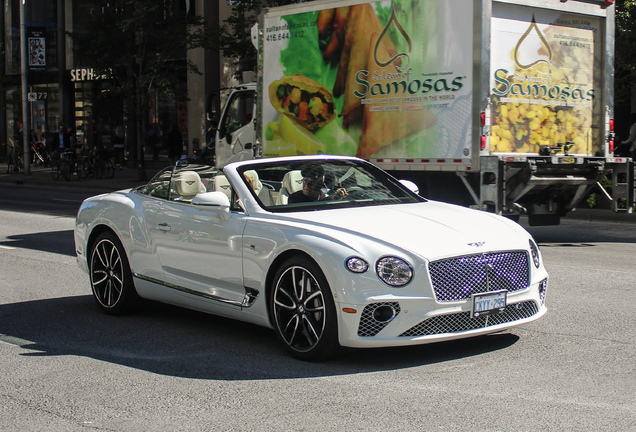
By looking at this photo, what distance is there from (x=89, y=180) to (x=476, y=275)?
86.2 ft

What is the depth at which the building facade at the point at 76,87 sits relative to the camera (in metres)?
33.6

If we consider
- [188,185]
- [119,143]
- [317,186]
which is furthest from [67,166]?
[317,186]

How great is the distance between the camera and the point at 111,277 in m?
7.87

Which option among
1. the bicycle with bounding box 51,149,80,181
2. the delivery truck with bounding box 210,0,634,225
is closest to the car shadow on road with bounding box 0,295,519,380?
the delivery truck with bounding box 210,0,634,225

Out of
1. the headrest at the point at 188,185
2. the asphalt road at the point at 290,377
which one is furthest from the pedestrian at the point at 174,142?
the headrest at the point at 188,185

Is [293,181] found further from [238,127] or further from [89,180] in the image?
[89,180]

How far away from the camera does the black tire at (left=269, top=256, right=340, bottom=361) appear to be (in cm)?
573

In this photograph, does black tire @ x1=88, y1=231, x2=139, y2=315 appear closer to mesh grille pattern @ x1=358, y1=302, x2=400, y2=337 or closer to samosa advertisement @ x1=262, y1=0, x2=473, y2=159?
mesh grille pattern @ x1=358, y1=302, x2=400, y2=337

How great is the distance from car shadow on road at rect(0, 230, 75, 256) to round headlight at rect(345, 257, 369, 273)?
7.41 m

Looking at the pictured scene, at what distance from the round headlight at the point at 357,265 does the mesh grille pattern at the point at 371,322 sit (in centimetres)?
23

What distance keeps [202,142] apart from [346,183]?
2752 cm

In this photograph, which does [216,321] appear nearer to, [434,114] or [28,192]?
[434,114]

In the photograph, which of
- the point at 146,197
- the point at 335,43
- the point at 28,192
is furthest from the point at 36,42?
the point at 146,197

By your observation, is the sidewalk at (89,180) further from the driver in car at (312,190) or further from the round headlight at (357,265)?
the round headlight at (357,265)
